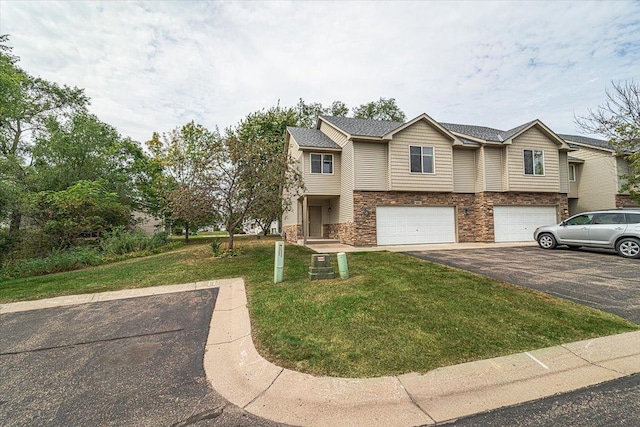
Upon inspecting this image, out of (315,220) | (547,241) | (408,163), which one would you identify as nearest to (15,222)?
(315,220)

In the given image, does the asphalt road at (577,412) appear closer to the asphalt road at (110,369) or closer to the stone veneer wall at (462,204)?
the asphalt road at (110,369)

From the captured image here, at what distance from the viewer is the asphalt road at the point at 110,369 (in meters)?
2.38

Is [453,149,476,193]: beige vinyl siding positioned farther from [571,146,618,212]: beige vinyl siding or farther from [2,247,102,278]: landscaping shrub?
[2,247,102,278]: landscaping shrub

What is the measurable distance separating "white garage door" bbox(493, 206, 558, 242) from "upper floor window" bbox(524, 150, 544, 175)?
2.03 metres

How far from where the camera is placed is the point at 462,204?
15.1m

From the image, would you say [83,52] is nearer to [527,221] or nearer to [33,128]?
[33,128]

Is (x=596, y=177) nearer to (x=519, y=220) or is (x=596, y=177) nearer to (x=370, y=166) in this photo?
(x=519, y=220)

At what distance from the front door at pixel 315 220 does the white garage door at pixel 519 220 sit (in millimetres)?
10471

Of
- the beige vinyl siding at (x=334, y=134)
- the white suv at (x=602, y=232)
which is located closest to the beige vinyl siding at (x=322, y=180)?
the beige vinyl siding at (x=334, y=134)

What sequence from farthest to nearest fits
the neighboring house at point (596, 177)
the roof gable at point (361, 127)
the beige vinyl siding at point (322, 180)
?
the neighboring house at point (596, 177), the beige vinyl siding at point (322, 180), the roof gable at point (361, 127)

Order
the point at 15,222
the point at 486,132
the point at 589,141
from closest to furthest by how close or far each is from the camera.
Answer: the point at 15,222 → the point at 486,132 → the point at 589,141

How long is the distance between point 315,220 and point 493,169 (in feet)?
36.4

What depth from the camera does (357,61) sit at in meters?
13.3

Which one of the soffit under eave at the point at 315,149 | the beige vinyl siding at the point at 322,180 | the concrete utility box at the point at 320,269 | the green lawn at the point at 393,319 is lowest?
the green lawn at the point at 393,319
